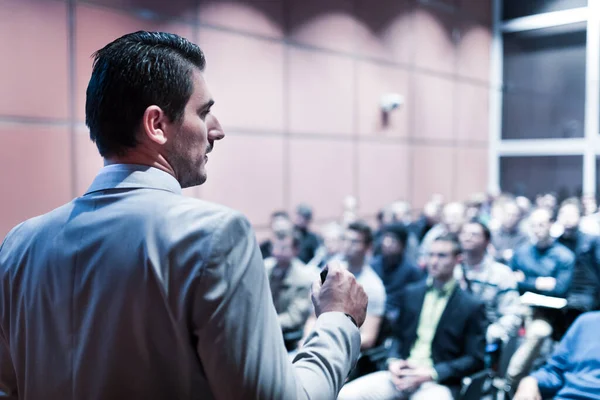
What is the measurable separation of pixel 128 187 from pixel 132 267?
0.40ft

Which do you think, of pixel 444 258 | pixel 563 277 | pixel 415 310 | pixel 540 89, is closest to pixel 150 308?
pixel 415 310

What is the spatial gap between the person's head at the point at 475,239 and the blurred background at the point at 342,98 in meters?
1.21

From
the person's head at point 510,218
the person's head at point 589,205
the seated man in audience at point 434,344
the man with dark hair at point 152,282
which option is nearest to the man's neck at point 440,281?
the seated man in audience at point 434,344

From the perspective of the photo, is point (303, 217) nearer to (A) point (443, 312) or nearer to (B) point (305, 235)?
(B) point (305, 235)

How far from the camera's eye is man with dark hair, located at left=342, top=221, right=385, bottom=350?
296 cm

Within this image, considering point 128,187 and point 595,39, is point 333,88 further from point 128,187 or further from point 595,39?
point 128,187

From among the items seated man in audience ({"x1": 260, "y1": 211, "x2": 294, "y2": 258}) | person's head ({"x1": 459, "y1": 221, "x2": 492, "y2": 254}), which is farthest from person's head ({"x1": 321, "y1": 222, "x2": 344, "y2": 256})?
person's head ({"x1": 459, "y1": 221, "x2": 492, "y2": 254})

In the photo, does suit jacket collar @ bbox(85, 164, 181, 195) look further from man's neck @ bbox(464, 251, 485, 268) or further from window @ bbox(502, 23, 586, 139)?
window @ bbox(502, 23, 586, 139)

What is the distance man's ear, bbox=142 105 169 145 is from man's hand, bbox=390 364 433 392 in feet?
6.81

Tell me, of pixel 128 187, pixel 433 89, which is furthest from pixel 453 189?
pixel 128 187

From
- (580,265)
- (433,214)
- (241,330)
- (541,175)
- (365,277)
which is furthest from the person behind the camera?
→ (541,175)

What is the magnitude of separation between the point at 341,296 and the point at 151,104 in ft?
1.23

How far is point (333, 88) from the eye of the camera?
20.3ft

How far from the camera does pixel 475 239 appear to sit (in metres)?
Answer: 3.72
